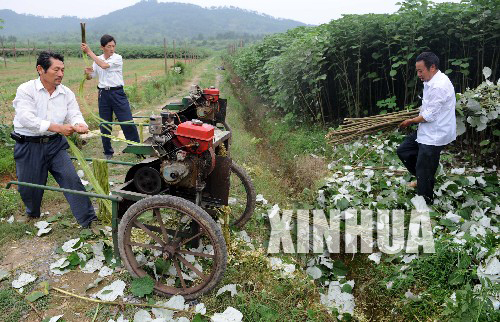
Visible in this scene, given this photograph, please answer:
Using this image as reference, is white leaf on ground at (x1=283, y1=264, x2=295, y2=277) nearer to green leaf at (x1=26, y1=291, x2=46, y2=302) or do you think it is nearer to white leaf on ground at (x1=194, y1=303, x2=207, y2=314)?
white leaf on ground at (x1=194, y1=303, x2=207, y2=314)

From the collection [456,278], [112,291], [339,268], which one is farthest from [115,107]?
[456,278]

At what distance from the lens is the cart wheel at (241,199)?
4.36 meters

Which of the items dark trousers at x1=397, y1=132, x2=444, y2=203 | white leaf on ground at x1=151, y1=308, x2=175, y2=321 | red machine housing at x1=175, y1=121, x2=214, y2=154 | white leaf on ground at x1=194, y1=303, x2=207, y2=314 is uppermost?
red machine housing at x1=175, y1=121, x2=214, y2=154

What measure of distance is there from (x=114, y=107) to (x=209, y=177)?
3907mm

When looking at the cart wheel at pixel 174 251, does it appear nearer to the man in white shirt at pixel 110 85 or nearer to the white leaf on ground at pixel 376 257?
the white leaf on ground at pixel 376 257

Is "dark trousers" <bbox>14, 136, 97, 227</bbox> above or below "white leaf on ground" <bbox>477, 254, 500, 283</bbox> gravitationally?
above

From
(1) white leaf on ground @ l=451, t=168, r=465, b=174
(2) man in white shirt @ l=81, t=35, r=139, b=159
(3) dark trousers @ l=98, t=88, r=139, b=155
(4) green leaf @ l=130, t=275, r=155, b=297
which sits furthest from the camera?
A: (3) dark trousers @ l=98, t=88, r=139, b=155

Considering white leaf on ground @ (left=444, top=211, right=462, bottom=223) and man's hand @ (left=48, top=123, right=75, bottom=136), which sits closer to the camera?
man's hand @ (left=48, top=123, right=75, bottom=136)

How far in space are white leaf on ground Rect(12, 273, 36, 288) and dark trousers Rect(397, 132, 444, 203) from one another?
451cm

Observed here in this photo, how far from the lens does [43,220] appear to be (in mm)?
4609

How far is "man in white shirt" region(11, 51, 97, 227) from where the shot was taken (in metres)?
3.87

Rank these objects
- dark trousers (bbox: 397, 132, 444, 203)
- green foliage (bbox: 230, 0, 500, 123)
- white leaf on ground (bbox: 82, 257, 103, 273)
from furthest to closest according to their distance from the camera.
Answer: green foliage (bbox: 230, 0, 500, 123)
dark trousers (bbox: 397, 132, 444, 203)
white leaf on ground (bbox: 82, 257, 103, 273)

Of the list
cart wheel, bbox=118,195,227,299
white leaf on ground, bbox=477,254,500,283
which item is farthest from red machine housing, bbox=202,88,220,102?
white leaf on ground, bbox=477,254,500,283

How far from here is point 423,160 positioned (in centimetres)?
454
